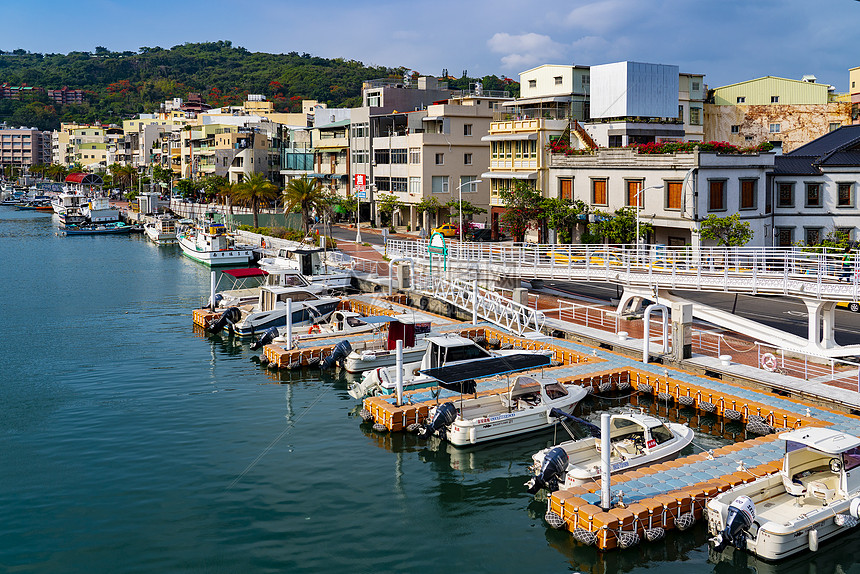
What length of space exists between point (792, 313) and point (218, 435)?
32.7 meters

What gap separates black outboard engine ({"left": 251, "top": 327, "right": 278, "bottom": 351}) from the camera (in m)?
49.8

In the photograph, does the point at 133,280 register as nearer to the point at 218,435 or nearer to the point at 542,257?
the point at 542,257

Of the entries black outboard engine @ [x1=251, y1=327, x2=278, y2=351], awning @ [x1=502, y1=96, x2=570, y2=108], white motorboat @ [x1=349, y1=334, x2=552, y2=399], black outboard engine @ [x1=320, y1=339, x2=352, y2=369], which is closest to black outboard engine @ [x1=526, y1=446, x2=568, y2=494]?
white motorboat @ [x1=349, y1=334, x2=552, y2=399]

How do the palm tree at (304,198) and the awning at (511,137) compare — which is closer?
the awning at (511,137)

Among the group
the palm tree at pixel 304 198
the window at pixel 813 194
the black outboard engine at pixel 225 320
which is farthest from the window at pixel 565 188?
the palm tree at pixel 304 198

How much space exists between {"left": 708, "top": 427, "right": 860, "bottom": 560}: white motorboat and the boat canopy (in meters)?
11.1

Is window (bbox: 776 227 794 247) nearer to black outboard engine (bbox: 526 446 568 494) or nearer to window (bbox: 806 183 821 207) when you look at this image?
window (bbox: 806 183 821 207)

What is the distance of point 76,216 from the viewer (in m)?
141

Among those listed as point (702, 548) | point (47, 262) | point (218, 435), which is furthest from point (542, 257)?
point (47, 262)

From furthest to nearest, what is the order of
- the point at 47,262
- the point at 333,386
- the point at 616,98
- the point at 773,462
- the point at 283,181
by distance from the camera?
the point at 283,181
the point at 47,262
the point at 616,98
the point at 333,386
the point at 773,462

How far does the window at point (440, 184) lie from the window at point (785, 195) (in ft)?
146

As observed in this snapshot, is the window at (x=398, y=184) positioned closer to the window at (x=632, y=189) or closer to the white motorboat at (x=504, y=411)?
the window at (x=632, y=189)

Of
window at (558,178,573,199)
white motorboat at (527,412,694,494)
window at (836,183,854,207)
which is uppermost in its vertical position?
window at (558,178,573,199)

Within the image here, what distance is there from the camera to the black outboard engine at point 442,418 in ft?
107
